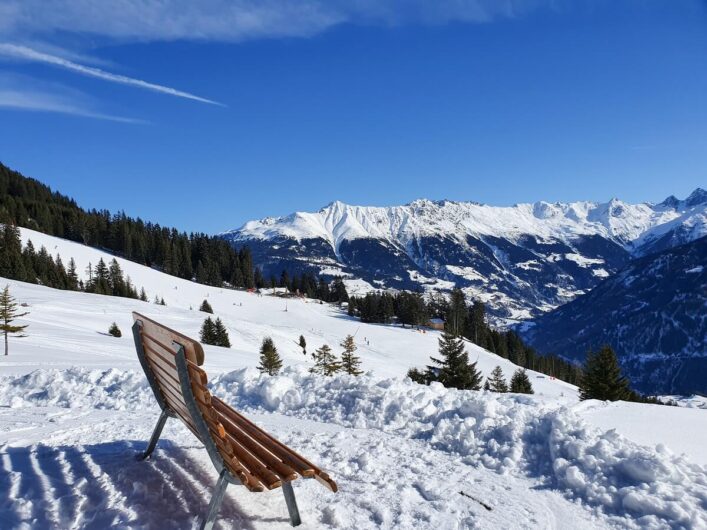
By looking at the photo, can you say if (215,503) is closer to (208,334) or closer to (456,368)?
(456,368)

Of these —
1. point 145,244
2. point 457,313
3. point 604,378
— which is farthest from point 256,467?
point 145,244

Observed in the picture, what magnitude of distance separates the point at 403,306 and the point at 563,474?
311 feet

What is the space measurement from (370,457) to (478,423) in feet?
5.76

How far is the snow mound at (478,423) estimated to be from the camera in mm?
4652

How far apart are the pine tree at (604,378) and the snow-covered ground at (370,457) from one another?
24070 mm

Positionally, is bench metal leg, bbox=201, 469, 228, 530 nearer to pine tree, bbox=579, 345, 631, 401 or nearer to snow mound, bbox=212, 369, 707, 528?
snow mound, bbox=212, 369, 707, 528

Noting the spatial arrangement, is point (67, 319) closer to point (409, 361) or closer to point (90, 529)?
point (409, 361)

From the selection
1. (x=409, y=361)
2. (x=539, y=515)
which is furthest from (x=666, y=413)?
(x=409, y=361)

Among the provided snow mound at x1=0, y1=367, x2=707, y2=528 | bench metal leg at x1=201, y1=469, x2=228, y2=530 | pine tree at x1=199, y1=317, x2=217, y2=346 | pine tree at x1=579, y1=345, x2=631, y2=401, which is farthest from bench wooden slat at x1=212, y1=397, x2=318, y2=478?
pine tree at x1=199, y1=317, x2=217, y2=346

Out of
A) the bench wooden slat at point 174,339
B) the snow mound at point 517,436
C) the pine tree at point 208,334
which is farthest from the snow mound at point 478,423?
the pine tree at point 208,334

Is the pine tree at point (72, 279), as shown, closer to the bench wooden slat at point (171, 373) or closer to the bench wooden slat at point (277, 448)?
the bench wooden slat at point (171, 373)

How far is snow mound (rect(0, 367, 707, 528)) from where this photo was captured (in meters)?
4.65

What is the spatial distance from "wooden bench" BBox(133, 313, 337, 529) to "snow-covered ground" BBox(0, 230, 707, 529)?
0.69 m

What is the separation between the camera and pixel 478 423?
6.70 metres
